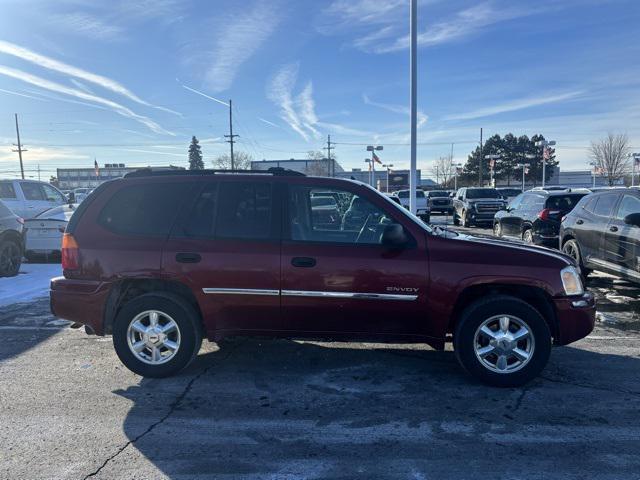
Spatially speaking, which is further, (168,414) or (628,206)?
(628,206)

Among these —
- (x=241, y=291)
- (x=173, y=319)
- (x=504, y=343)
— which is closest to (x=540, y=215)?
(x=504, y=343)

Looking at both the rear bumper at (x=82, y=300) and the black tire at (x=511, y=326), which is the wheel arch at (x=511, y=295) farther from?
the rear bumper at (x=82, y=300)

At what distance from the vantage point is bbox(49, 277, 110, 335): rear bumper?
14.9 feet

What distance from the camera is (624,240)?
23.7ft

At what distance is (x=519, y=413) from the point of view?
3846 millimetres

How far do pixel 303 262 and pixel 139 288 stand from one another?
1.65 metres

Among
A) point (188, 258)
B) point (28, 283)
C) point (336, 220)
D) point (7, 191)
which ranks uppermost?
point (7, 191)

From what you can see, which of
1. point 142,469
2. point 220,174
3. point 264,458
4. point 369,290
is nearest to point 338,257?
point 369,290

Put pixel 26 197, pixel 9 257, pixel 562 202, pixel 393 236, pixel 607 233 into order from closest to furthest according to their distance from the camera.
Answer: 1. pixel 393 236
2. pixel 607 233
3. pixel 9 257
4. pixel 562 202
5. pixel 26 197

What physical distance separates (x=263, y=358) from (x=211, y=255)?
1415mm

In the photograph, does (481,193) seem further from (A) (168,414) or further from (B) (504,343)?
(A) (168,414)

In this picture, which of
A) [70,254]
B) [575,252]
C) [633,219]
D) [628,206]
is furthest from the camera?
[575,252]

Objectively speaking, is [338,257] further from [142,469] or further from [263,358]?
[142,469]

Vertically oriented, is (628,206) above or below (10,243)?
above
